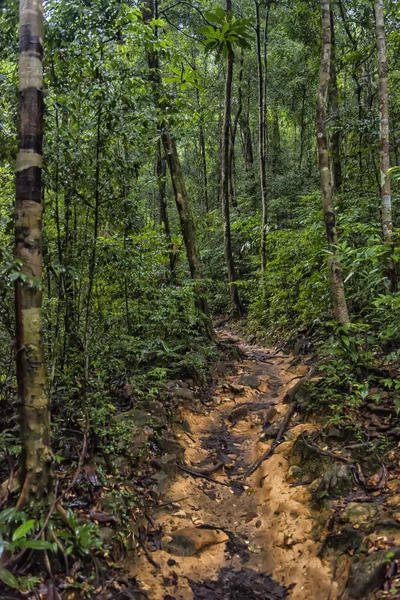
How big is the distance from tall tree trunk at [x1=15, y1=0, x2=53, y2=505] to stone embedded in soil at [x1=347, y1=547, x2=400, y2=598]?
99.6 inches

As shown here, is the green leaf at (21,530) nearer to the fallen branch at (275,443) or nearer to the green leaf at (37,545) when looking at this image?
the green leaf at (37,545)

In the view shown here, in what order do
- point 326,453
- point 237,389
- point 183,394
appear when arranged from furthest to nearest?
point 237,389, point 183,394, point 326,453

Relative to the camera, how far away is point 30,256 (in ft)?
10.6

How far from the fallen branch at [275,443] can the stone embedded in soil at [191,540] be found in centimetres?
125

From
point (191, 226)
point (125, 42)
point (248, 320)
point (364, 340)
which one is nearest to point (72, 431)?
point (364, 340)

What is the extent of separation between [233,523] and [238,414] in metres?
2.61

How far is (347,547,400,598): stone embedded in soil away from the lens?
122 inches

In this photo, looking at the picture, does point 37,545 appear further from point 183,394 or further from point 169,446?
point 183,394

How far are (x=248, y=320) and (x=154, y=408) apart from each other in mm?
9239

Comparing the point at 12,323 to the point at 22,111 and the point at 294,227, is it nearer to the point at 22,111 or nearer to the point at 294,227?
the point at 22,111

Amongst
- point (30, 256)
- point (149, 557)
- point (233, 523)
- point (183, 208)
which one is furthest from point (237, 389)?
point (30, 256)

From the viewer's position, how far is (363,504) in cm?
396

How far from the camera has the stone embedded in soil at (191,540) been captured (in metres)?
4.11

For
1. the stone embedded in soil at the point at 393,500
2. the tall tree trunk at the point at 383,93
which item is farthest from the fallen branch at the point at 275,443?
the tall tree trunk at the point at 383,93
